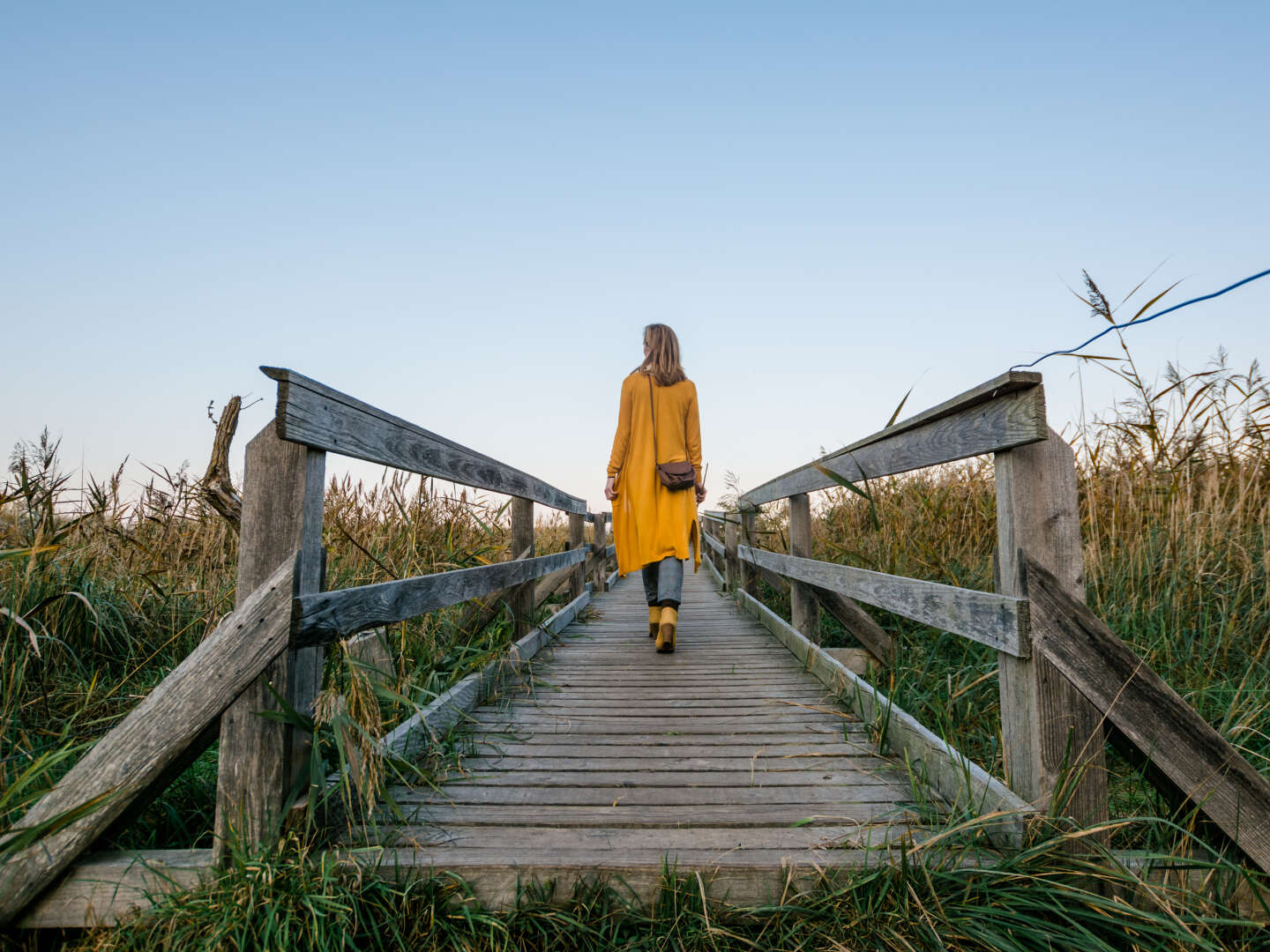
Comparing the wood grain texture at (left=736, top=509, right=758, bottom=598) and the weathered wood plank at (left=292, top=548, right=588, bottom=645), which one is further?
the wood grain texture at (left=736, top=509, right=758, bottom=598)

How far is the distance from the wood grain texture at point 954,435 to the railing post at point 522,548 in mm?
2003

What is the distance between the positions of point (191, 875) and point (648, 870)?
1058mm

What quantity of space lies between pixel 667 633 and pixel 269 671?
10.1 ft

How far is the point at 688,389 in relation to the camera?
4.89 metres

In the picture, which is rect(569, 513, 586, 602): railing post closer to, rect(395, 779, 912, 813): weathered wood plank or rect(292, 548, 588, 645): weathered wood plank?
rect(292, 548, 588, 645): weathered wood plank

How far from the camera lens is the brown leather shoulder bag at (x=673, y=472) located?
4.75 meters

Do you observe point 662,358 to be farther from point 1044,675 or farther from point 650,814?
point 1044,675

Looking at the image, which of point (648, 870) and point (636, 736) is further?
point (636, 736)

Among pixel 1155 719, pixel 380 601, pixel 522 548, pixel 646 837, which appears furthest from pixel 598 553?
pixel 1155 719

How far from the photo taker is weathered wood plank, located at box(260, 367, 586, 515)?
1.68 meters

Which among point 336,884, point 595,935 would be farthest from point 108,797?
point 595,935

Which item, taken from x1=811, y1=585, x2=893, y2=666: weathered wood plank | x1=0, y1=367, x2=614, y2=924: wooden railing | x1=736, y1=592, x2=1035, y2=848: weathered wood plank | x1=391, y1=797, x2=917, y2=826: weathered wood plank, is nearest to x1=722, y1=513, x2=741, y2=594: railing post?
x1=811, y1=585, x2=893, y2=666: weathered wood plank

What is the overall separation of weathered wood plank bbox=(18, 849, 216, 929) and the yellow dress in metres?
3.39

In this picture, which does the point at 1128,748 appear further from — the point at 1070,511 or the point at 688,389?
the point at 688,389
